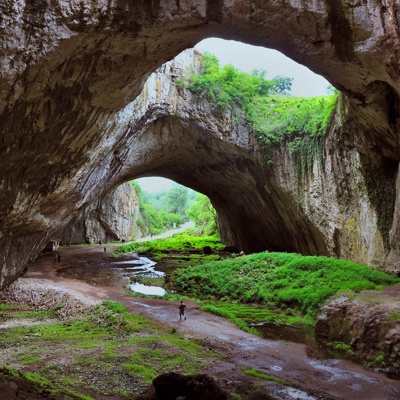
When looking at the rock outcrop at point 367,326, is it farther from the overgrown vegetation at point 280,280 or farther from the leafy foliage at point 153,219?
the leafy foliage at point 153,219

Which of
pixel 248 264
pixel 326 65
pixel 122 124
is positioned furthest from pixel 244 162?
pixel 326 65

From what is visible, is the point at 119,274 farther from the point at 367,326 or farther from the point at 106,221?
the point at 106,221

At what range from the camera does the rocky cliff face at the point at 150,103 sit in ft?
21.7

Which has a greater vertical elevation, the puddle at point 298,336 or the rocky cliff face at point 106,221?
the rocky cliff face at point 106,221

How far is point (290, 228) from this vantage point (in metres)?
20.7

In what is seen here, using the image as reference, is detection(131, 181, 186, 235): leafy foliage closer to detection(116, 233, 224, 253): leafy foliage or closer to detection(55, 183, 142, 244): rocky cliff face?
detection(55, 183, 142, 244): rocky cliff face

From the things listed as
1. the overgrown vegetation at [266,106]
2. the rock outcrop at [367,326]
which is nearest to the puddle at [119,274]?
the rock outcrop at [367,326]

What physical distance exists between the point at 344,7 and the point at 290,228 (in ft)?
46.4

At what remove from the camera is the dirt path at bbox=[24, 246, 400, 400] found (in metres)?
6.73

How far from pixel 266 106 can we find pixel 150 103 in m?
7.23

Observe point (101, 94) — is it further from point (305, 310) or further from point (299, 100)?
point (299, 100)

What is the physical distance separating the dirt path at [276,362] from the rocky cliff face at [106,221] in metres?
24.0

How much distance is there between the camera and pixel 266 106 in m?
20.1

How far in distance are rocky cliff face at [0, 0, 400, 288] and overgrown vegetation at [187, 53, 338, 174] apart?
894 millimetres
